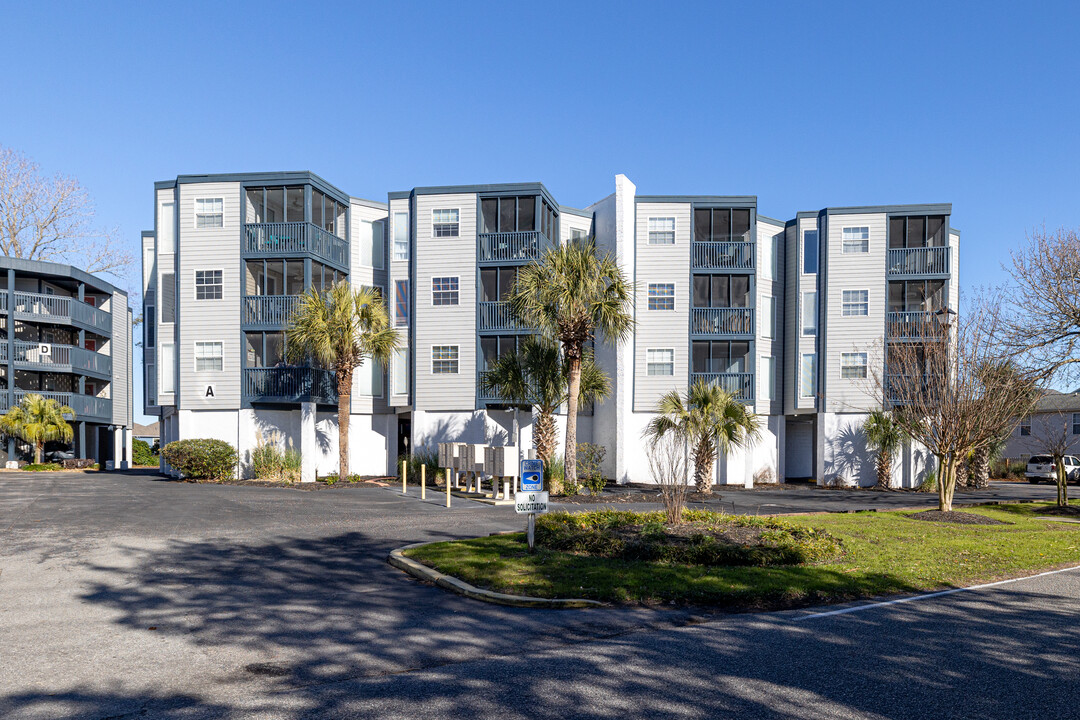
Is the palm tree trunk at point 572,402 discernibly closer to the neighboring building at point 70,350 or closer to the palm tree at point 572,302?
the palm tree at point 572,302

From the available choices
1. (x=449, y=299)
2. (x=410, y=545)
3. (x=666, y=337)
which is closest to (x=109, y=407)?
(x=449, y=299)

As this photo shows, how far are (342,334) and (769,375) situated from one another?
2062 cm

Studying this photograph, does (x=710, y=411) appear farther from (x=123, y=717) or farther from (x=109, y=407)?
(x=109, y=407)

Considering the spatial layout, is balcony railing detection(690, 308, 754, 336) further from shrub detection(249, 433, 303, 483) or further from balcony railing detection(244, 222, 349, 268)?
shrub detection(249, 433, 303, 483)

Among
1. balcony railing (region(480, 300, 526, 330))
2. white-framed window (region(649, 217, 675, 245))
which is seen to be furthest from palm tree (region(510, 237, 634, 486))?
white-framed window (region(649, 217, 675, 245))

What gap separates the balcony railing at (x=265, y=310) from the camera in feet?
108

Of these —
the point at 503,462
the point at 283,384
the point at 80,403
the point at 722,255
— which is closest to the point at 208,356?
the point at 283,384

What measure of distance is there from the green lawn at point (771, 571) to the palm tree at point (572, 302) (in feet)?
38.4

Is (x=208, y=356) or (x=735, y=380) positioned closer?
(x=208, y=356)

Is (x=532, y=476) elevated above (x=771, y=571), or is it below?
above

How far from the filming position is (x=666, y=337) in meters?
36.0

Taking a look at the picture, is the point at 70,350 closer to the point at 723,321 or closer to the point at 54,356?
the point at 54,356

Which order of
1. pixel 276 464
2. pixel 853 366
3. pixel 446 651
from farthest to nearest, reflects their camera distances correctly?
pixel 853 366 < pixel 276 464 < pixel 446 651

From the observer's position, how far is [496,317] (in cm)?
3406
